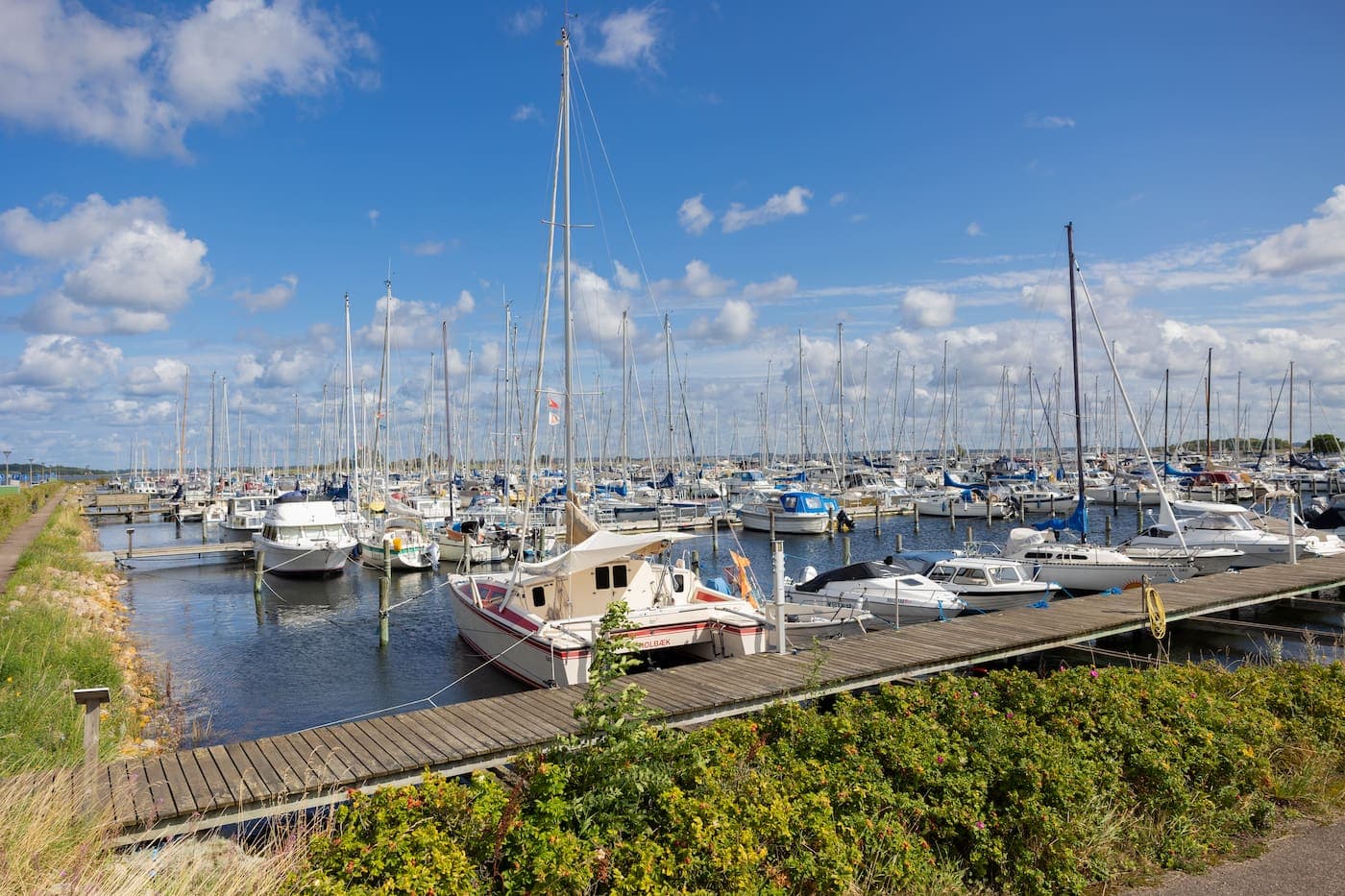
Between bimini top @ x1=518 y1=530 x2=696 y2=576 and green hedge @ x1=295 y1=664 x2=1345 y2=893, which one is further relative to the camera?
bimini top @ x1=518 y1=530 x2=696 y2=576

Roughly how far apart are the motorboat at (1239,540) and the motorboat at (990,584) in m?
7.26

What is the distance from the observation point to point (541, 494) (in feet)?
194

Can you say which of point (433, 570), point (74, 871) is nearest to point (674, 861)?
point (74, 871)

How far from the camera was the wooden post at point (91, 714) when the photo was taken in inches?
330

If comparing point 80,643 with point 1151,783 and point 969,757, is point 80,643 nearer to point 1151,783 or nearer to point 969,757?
point 969,757

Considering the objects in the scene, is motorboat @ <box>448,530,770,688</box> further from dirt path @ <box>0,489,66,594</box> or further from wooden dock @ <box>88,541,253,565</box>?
wooden dock @ <box>88,541,253,565</box>

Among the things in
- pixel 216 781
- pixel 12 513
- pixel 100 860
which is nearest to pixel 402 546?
pixel 12 513

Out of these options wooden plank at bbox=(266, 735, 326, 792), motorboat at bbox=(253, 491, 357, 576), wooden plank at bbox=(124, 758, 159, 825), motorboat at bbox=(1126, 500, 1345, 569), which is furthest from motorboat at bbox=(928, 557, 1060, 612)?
motorboat at bbox=(253, 491, 357, 576)

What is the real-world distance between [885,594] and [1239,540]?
1639 centimetres

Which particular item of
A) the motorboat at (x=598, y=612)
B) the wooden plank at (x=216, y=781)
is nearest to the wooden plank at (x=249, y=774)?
the wooden plank at (x=216, y=781)

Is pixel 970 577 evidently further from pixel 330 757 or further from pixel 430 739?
pixel 330 757

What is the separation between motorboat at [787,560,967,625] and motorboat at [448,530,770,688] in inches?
248

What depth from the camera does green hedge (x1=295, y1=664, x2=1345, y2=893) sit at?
5965 mm

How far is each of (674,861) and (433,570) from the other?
37.0 meters
